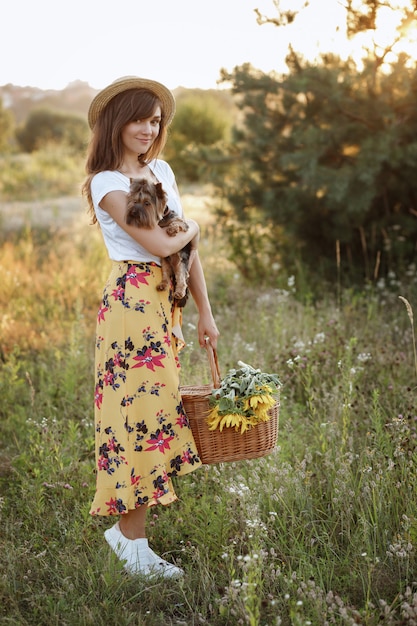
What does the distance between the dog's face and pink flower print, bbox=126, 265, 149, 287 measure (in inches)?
9.2

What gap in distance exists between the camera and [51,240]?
1023 cm

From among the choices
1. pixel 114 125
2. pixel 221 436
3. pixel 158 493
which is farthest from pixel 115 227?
pixel 158 493

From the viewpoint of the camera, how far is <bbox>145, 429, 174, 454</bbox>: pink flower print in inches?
124

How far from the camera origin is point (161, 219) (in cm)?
312

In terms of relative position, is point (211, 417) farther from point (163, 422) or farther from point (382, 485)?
point (382, 485)

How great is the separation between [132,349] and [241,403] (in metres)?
0.54

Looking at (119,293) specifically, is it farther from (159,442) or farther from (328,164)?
(328,164)

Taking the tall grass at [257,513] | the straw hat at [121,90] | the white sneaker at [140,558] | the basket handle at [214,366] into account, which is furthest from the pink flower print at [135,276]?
the white sneaker at [140,558]

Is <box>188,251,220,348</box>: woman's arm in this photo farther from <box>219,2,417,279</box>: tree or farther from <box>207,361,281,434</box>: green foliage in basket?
<box>219,2,417,279</box>: tree

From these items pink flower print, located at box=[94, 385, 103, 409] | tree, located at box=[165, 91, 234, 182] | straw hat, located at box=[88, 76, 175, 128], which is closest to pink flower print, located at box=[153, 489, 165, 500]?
pink flower print, located at box=[94, 385, 103, 409]

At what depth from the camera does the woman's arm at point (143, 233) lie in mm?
3010

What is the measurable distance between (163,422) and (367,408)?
1733 mm

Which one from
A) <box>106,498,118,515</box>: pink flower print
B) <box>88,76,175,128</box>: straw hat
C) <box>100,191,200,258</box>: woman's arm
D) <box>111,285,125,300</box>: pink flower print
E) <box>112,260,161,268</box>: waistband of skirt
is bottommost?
<box>106,498,118,515</box>: pink flower print

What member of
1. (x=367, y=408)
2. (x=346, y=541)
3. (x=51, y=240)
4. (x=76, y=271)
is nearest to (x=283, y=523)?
(x=346, y=541)
